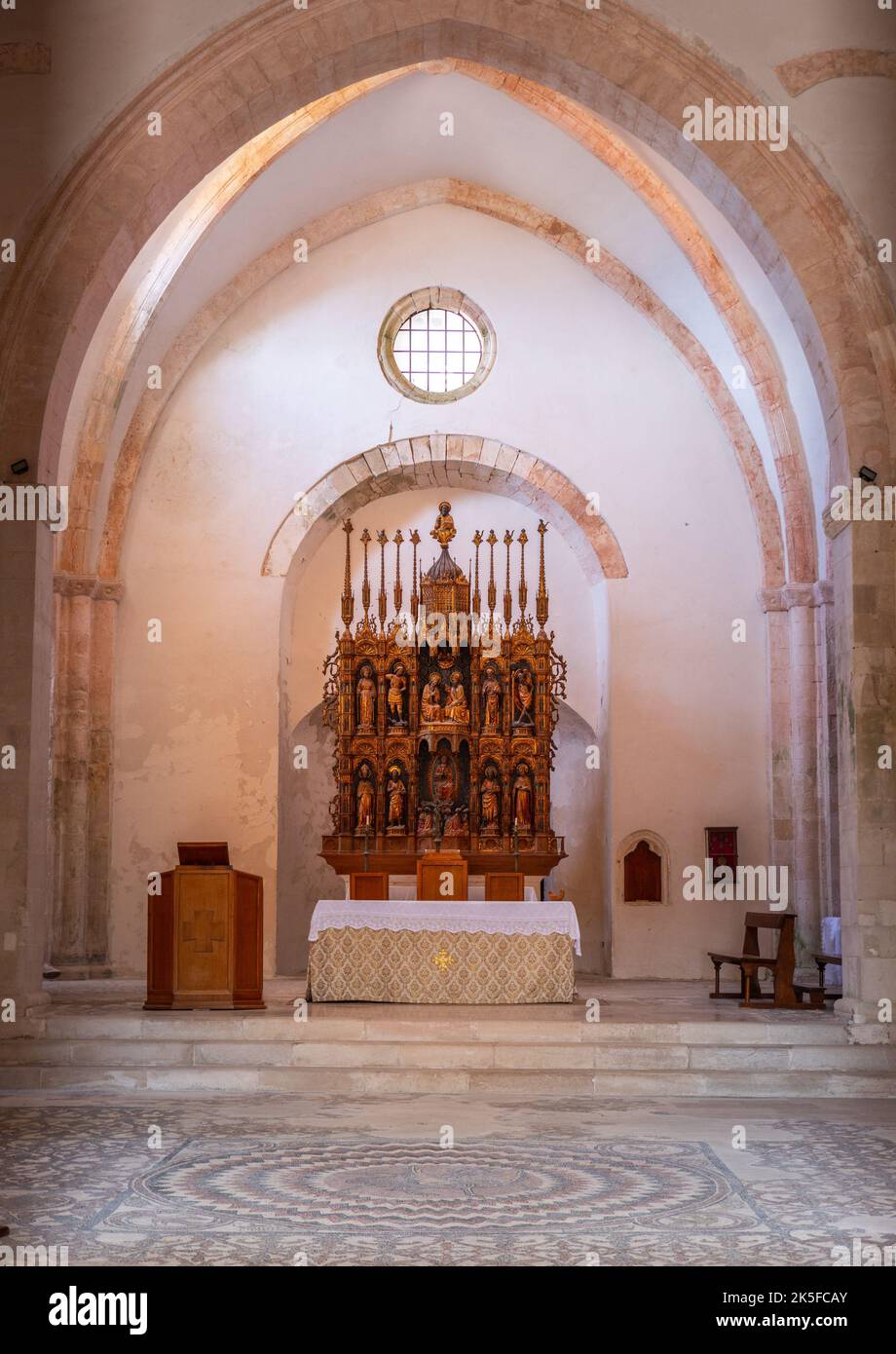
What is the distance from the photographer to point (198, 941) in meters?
10.5

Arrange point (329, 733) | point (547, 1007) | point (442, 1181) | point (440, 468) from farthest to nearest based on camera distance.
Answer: point (329, 733) → point (440, 468) → point (547, 1007) → point (442, 1181)

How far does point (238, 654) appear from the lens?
1454 cm

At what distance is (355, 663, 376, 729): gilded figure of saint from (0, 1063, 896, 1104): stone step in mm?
4771

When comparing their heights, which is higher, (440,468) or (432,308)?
(432,308)

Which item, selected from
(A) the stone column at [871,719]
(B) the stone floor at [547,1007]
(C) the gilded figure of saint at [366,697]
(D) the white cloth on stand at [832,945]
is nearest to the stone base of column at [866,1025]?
(A) the stone column at [871,719]

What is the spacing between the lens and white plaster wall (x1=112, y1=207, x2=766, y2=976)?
1432 centimetres

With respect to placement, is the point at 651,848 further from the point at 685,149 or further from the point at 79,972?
the point at 685,149

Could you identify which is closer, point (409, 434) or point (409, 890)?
point (409, 890)

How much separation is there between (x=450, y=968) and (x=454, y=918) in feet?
1.23

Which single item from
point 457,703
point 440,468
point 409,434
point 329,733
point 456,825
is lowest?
point 456,825

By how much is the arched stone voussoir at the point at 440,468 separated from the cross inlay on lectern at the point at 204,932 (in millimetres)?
5000

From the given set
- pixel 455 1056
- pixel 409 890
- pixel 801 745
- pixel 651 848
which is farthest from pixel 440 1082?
pixel 801 745

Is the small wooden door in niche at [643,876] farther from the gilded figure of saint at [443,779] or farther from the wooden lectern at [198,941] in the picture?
the wooden lectern at [198,941]

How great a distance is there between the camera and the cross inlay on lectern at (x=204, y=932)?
10.4 m
